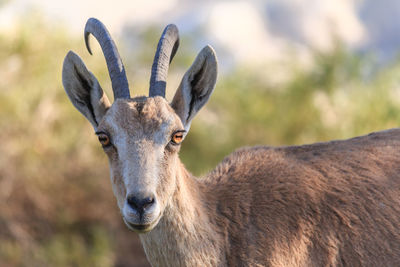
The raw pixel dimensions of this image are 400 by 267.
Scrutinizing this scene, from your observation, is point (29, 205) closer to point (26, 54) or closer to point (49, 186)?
point (49, 186)

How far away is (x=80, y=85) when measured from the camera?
17.0 ft

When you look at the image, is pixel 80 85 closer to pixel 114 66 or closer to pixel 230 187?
pixel 114 66

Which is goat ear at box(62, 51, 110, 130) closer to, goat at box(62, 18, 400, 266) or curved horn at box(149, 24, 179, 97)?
goat at box(62, 18, 400, 266)

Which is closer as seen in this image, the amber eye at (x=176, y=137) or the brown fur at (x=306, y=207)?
the amber eye at (x=176, y=137)

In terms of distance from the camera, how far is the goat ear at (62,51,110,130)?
511 cm

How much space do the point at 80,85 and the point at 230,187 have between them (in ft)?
5.94

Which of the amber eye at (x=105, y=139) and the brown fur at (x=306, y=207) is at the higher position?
the amber eye at (x=105, y=139)

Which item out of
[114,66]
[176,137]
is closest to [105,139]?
[176,137]

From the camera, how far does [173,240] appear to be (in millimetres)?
4559

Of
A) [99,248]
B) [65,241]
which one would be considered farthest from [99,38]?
[65,241]

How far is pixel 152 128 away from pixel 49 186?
1037cm

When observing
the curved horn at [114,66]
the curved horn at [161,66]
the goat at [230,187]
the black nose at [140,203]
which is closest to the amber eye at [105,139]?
the goat at [230,187]

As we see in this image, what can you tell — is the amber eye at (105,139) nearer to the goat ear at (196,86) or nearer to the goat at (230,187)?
the goat at (230,187)

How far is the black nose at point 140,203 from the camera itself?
13.2 feet
